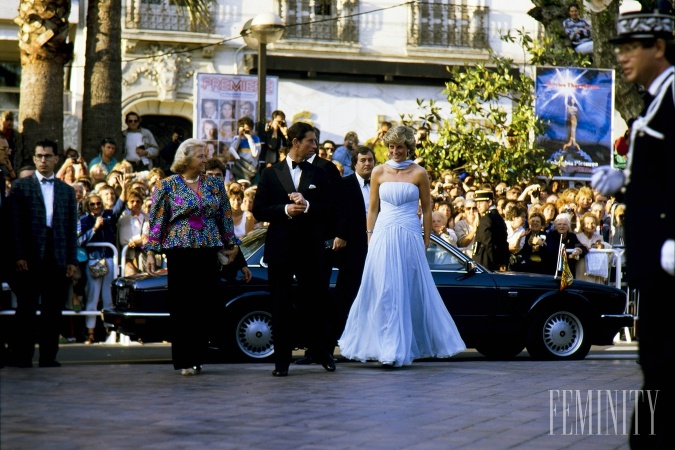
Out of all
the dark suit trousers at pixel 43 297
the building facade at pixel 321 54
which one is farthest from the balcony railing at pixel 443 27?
the dark suit trousers at pixel 43 297

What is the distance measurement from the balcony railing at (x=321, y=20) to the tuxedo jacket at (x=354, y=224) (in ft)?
74.4

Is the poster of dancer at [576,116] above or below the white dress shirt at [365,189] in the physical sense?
above

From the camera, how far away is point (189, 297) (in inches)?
410

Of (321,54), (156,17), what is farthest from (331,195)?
(321,54)

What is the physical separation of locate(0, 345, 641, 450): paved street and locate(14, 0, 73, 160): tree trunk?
9.23 metres

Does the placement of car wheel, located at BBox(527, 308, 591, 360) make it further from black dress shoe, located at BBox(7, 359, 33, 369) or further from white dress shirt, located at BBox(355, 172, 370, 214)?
black dress shoe, located at BBox(7, 359, 33, 369)

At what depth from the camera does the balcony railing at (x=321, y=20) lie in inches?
1373

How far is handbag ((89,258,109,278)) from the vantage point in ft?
48.2

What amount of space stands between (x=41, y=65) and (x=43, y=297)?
8757 mm

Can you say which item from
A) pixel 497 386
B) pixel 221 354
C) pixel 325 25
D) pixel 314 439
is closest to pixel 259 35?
pixel 221 354

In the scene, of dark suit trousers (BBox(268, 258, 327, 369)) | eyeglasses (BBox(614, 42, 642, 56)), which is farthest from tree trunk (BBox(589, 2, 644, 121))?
eyeglasses (BBox(614, 42, 642, 56))

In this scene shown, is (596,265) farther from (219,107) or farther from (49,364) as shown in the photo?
(49,364)

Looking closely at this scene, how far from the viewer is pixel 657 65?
5.70m

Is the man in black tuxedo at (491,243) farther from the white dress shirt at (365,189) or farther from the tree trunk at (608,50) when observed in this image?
the tree trunk at (608,50)
